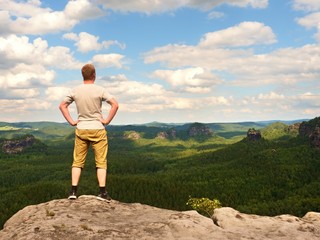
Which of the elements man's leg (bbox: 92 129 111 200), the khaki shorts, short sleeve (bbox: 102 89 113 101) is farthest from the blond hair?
man's leg (bbox: 92 129 111 200)

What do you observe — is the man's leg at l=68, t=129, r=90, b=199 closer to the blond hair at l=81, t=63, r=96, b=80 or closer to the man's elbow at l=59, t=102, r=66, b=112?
the man's elbow at l=59, t=102, r=66, b=112

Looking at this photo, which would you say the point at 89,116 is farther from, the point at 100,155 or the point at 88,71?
the point at 88,71

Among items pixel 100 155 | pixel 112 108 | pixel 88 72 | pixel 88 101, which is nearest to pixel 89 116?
pixel 88 101

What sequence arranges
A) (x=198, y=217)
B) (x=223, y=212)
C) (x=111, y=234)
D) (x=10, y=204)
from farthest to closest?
(x=10, y=204)
(x=223, y=212)
(x=198, y=217)
(x=111, y=234)

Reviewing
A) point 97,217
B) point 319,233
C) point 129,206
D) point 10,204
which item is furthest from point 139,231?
point 10,204

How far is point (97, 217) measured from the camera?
47.7ft

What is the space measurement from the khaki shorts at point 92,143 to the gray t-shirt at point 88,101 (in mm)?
258

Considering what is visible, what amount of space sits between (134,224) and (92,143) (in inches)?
196

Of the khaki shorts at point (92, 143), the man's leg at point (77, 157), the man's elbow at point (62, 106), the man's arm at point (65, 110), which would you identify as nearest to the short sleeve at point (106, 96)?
the khaki shorts at point (92, 143)

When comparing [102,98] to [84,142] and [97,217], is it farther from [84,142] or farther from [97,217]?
[97,217]

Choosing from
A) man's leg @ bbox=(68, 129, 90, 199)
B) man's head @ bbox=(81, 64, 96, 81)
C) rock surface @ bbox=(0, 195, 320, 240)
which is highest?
man's head @ bbox=(81, 64, 96, 81)

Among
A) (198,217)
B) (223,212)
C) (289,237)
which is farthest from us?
(223,212)

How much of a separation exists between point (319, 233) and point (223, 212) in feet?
13.6

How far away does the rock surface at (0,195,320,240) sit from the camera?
12.6 metres
